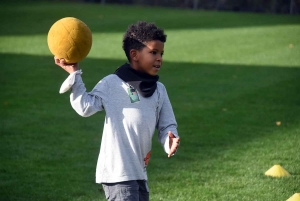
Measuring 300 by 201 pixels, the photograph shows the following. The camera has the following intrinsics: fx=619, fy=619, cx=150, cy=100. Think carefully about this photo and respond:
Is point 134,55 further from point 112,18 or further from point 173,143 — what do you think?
point 112,18

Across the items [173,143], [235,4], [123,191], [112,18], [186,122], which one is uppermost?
[173,143]

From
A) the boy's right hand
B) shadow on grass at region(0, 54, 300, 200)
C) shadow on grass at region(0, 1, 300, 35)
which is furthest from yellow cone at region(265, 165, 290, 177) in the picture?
shadow on grass at region(0, 1, 300, 35)

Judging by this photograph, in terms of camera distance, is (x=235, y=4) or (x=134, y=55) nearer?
(x=134, y=55)

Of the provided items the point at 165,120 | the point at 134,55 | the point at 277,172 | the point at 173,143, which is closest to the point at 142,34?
the point at 134,55

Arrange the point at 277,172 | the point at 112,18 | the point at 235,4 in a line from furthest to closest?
the point at 235,4 → the point at 112,18 → the point at 277,172

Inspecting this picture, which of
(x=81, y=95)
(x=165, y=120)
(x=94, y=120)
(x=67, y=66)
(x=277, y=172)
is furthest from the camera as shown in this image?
(x=94, y=120)

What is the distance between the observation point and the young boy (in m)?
4.15

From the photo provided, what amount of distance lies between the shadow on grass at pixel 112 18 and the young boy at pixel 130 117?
52.9 feet

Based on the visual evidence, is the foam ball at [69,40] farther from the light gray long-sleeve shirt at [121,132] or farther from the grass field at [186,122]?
the grass field at [186,122]

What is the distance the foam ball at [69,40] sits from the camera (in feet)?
13.8

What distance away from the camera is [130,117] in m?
4.15

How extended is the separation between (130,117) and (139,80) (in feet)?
0.88

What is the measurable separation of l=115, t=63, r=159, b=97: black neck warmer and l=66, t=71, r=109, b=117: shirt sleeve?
0.51ft

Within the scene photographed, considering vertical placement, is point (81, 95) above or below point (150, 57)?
below
